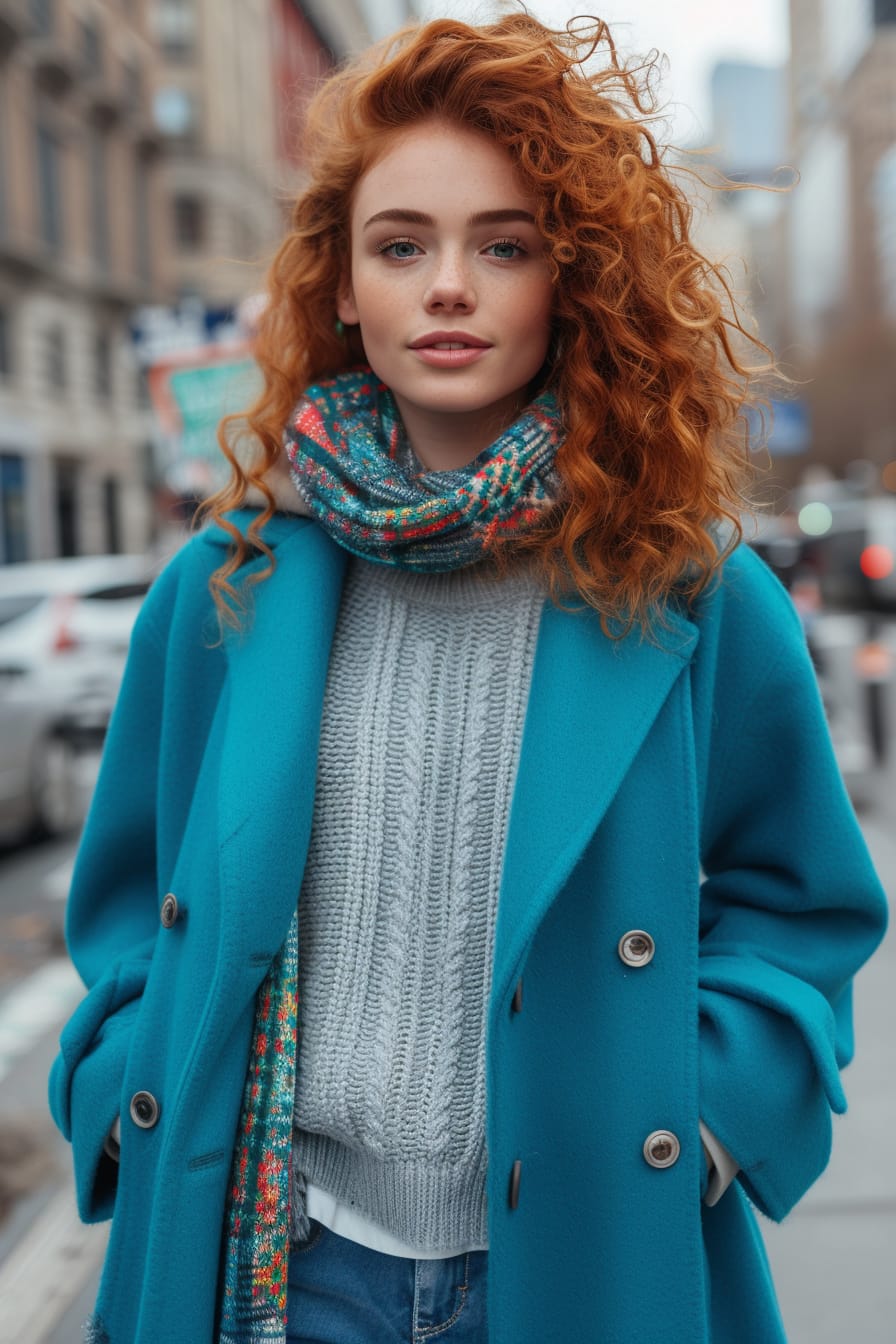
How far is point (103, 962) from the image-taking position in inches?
70.7

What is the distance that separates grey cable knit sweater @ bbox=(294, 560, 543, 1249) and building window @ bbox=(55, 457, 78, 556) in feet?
96.8

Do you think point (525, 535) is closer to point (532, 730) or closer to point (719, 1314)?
point (532, 730)

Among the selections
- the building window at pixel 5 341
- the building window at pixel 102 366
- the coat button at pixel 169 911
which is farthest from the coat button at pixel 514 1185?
the building window at pixel 102 366

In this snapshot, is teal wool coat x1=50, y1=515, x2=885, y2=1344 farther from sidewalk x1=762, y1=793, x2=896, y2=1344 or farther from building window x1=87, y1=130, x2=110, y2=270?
building window x1=87, y1=130, x2=110, y2=270

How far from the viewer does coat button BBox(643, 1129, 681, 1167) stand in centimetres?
149

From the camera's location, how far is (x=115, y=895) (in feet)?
6.07

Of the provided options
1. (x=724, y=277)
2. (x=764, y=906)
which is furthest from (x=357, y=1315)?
(x=724, y=277)

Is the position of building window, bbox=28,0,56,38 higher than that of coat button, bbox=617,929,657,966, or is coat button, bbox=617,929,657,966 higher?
building window, bbox=28,0,56,38

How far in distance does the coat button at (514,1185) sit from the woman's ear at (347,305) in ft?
3.53

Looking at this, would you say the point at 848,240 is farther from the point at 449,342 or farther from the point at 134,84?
the point at 449,342

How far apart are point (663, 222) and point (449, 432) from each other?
1.19ft

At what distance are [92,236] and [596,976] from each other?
109 ft

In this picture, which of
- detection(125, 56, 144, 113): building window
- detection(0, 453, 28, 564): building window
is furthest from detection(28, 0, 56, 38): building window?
detection(0, 453, 28, 564): building window

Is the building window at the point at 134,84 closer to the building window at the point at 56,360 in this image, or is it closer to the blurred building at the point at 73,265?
the blurred building at the point at 73,265
